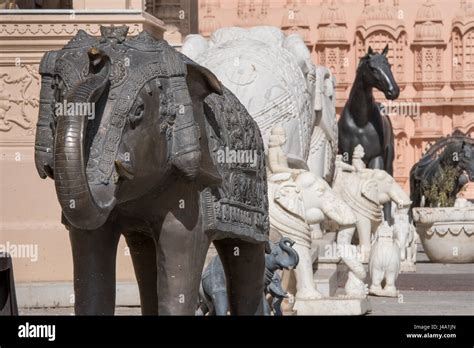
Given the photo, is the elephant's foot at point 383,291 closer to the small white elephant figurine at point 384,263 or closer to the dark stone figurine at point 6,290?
the small white elephant figurine at point 384,263

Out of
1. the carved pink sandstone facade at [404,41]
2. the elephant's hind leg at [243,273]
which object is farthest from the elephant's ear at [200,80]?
the carved pink sandstone facade at [404,41]

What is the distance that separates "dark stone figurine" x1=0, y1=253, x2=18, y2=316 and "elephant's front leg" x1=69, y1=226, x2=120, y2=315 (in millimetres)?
1091

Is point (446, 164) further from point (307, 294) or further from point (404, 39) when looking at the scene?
point (404, 39)

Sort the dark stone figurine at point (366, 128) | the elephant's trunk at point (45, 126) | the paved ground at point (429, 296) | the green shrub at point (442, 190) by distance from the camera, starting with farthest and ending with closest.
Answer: the dark stone figurine at point (366, 128) → the green shrub at point (442, 190) → the paved ground at point (429, 296) → the elephant's trunk at point (45, 126)

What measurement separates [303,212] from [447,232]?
627 cm

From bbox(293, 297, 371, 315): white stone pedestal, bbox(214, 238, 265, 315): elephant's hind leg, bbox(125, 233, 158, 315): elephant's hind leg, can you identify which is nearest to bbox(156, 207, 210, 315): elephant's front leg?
bbox(125, 233, 158, 315): elephant's hind leg

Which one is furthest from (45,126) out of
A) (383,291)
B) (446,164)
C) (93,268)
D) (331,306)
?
(446,164)

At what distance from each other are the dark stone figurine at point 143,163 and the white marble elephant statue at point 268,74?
17.0ft

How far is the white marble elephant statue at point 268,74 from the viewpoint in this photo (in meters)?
11.4

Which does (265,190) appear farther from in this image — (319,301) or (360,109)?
(360,109)

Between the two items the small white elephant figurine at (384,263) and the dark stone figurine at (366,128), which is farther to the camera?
the dark stone figurine at (366,128)

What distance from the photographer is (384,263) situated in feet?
38.5

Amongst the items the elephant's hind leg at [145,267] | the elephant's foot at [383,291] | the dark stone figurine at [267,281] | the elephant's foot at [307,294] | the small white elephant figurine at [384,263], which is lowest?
the elephant's foot at [383,291]
